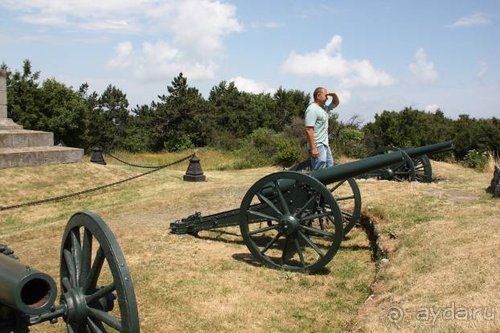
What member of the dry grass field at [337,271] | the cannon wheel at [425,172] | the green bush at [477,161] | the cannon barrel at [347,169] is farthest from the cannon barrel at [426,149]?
the green bush at [477,161]

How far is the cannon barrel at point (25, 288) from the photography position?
287cm

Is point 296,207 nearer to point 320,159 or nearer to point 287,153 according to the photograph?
point 320,159

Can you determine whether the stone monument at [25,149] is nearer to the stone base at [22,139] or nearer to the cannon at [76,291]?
the stone base at [22,139]

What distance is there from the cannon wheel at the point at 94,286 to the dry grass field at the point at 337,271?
4.05 feet

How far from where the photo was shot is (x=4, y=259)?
127 inches

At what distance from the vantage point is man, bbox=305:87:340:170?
23.2ft

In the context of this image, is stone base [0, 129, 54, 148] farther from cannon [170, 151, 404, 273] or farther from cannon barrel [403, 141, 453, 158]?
cannon barrel [403, 141, 453, 158]

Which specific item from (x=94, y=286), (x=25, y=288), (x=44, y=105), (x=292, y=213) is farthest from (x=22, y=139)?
(x=44, y=105)

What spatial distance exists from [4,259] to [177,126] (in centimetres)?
3571

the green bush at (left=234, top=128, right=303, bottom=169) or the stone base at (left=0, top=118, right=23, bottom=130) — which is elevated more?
the stone base at (left=0, top=118, right=23, bottom=130)

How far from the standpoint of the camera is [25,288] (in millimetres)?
3055

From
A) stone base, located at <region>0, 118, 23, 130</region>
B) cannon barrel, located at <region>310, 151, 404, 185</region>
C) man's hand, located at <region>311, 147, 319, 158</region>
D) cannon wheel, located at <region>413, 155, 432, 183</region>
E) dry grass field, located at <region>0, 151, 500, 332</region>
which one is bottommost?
dry grass field, located at <region>0, 151, 500, 332</region>

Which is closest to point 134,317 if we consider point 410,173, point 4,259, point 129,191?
point 4,259

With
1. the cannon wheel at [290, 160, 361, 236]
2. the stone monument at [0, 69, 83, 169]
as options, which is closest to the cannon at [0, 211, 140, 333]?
the cannon wheel at [290, 160, 361, 236]
